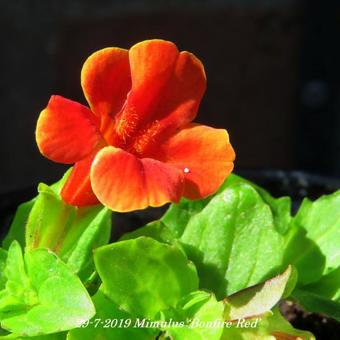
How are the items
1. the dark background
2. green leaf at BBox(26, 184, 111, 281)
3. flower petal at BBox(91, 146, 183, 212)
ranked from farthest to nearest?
1. the dark background
2. green leaf at BBox(26, 184, 111, 281)
3. flower petal at BBox(91, 146, 183, 212)

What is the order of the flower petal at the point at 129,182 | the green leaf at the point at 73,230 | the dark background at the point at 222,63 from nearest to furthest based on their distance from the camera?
the flower petal at the point at 129,182 < the green leaf at the point at 73,230 < the dark background at the point at 222,63

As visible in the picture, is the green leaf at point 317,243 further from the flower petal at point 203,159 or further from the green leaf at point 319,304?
the flower petal at point 203,159

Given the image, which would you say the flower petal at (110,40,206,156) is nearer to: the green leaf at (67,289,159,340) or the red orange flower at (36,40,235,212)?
the red orange flower at (36,40,235,212)

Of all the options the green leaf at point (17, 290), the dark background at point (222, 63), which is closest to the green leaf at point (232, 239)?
the green leaf at point (17, 290)

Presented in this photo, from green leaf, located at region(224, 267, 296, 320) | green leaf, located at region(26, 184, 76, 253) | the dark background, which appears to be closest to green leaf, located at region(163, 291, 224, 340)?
green leaf, located at region(224, 267, 296, 320)

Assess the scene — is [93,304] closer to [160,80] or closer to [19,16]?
[160,80]

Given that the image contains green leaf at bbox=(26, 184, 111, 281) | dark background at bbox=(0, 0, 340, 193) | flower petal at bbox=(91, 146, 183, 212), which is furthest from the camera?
dark background at bbox=(0, 0, 340, 193)

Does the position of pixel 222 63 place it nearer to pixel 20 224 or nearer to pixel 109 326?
pixel 20 224
